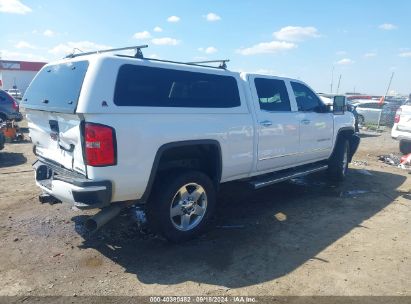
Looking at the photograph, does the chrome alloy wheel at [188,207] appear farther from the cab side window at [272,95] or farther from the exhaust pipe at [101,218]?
the cab side window at [272,95]

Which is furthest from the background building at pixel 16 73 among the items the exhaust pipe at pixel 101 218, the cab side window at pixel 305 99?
the exhaust pipe at pixel 101 218

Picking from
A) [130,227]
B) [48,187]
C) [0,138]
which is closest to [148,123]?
[48,187]

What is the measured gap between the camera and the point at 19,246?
4262 mm

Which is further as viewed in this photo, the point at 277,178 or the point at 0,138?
the point at 0,138

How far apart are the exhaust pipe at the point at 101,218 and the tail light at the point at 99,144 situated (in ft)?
1.96

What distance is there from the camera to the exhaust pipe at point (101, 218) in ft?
12.2

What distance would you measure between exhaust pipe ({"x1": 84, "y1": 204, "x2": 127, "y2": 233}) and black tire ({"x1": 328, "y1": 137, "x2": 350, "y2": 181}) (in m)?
4.85

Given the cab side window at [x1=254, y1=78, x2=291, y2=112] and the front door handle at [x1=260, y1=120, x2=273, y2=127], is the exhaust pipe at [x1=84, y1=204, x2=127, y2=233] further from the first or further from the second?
the cab side window at [x1=254, y1=78, x2=291, y2=112]

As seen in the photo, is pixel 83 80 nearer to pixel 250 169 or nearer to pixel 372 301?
pixel 250 169

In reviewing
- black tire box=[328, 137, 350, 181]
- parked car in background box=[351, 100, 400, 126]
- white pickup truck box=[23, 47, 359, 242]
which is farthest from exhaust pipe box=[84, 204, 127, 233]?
parked car in background box=[351, 100, 400, 126]

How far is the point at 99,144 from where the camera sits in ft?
11.4

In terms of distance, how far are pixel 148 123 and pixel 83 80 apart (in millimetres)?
759

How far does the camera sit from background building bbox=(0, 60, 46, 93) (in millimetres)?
57438

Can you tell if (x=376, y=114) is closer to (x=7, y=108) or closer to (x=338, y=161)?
(x=338, y=161)
